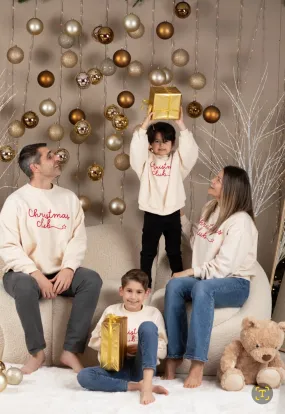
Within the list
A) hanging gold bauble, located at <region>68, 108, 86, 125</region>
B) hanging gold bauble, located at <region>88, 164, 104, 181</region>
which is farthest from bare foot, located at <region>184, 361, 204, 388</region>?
hanging gold bauble, located at <region>68, 108, 86, 125</region>

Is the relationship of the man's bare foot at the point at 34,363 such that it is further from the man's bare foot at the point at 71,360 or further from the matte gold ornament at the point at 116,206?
the matte gold ornament at the point at 116,206

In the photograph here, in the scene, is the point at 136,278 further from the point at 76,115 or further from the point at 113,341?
the point at 76,115

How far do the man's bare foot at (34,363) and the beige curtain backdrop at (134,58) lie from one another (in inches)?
66.1

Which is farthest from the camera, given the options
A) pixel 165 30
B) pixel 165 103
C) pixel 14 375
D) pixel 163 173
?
pixel 165 30

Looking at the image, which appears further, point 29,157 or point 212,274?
point 29,157

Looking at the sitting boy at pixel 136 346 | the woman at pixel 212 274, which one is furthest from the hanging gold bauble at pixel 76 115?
the sitting boy at pixel 136 346

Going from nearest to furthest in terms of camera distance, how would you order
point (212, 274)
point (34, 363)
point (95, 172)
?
point (34, 363) → point (212, 274) → point (95, 172)

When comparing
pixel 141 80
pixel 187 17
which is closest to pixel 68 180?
pixel 141 80

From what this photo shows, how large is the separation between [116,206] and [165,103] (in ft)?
3.11

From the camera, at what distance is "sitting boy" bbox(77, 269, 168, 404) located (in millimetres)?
3631

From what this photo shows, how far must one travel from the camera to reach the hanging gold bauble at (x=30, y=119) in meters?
4.98

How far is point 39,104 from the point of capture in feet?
17.2

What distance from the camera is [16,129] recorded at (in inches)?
196

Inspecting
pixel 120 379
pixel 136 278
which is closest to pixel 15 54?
pixel 136 278
